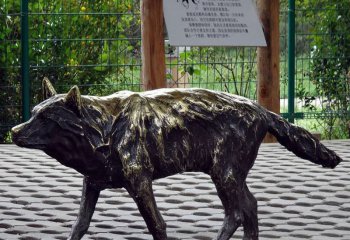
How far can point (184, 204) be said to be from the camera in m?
7.88

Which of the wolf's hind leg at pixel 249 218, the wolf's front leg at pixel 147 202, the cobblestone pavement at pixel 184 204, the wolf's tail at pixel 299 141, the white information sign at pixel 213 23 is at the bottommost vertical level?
the cobblestone pavement at pixel 184 204

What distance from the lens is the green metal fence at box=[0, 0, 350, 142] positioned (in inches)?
486

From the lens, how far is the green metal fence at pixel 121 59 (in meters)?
12.4

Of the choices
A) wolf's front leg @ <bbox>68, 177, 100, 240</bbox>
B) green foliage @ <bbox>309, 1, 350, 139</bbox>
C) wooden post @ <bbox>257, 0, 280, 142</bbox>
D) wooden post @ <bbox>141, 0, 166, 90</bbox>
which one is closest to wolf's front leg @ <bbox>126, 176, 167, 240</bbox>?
wolf's front leg @ <bbox>68, 177, 100, 240</bbox>

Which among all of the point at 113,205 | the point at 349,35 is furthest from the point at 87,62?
the point at 113,205

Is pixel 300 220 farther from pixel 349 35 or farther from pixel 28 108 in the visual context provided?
pixel 349 35

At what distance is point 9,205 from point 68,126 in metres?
2.88

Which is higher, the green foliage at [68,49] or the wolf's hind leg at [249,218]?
the green foliage at [68,49]

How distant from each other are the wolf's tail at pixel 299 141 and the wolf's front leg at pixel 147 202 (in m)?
0.95

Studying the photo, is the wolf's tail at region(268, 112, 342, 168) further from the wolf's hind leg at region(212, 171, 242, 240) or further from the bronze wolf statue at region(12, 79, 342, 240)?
the wolf's hind leg at region(212, 171, 242, 240)

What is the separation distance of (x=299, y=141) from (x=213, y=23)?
5205 millimetres

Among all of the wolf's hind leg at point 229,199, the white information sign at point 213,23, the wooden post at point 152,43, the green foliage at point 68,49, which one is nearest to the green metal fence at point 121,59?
the green foliage at point 68,49

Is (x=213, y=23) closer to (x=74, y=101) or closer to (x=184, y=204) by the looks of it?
(x=184, y=204)

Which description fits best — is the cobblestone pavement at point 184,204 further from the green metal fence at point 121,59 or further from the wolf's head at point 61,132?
the green metal fence at point 121,59
